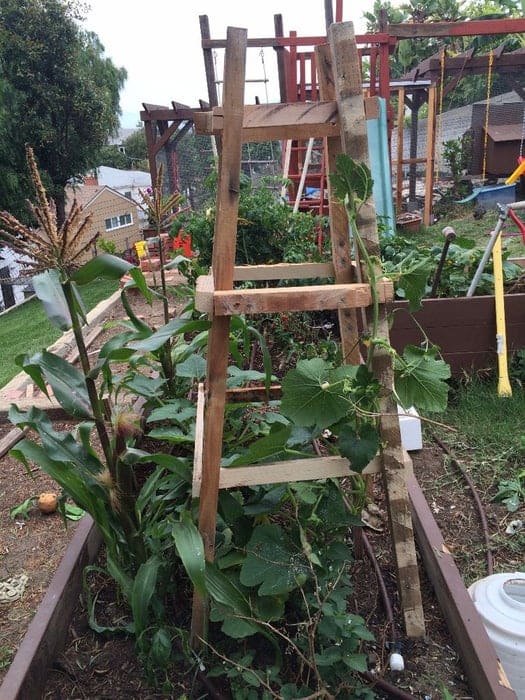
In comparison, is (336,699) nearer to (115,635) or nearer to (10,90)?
(115,635)

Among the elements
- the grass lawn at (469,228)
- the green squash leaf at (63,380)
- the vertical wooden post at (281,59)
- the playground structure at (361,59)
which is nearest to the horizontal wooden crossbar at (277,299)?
the green squash leaf at (63,380)

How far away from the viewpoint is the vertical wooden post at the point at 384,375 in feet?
3.70

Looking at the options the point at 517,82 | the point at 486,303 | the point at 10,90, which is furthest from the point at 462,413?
the point at 10,90

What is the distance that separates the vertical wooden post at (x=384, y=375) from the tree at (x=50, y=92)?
12735 mm

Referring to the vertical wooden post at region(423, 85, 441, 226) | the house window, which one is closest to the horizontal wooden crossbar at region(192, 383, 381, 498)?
the vertical wooden post at region(423, 85, 441, 226)

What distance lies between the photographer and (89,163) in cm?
1486

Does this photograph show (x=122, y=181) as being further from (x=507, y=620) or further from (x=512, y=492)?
(x=507, y=620)

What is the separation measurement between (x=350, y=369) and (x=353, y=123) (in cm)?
52

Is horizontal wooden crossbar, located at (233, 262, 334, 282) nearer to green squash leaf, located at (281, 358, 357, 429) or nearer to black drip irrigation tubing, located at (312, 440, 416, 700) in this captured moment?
green squash leaf, located at (281, 358, 357, 429)

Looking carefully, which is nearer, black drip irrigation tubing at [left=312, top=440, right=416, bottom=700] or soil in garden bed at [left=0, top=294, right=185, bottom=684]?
black drip irrigation tubing at [left=312, top=440, right=416, bottom=700]

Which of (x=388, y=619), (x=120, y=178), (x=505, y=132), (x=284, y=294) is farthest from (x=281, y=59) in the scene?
(x=120, y=178)

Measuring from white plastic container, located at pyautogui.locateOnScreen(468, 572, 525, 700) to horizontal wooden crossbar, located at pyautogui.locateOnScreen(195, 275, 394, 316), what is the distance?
3.27 ft

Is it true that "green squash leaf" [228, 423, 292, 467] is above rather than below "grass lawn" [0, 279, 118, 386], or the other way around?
above

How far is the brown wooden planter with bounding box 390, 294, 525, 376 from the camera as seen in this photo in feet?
10.3
